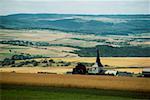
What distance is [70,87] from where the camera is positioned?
2932mm

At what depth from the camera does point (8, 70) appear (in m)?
3.02

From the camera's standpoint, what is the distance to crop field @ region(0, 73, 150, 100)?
2812mm

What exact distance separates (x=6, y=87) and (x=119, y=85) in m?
1.05

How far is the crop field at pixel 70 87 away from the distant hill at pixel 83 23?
17.1 inches

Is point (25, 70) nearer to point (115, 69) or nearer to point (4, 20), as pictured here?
point (4, 20)

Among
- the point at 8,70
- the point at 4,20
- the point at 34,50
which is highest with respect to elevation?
the point at 4,20

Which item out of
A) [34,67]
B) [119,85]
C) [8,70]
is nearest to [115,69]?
[119,85]

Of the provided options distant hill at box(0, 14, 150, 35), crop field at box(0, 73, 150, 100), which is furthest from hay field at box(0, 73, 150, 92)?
distant hill at box(0, 14, 150, 35)

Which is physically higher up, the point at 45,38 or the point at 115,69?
the point at 45,38

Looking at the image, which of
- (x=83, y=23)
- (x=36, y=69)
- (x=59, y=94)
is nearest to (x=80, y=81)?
(x=59, y=94)

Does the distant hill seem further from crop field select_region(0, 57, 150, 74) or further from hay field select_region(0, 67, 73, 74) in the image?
hay field select_region(0, 67, 73, 74)

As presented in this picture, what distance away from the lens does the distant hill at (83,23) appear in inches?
113

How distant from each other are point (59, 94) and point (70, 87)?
0.39ft

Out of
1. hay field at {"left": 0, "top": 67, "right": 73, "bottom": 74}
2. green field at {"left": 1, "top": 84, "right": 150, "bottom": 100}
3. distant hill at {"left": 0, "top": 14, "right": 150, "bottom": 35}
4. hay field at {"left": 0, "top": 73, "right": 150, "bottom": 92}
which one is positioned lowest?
green field at {"left": 1, "top": 84, "right": 150, "bottom": 100}
